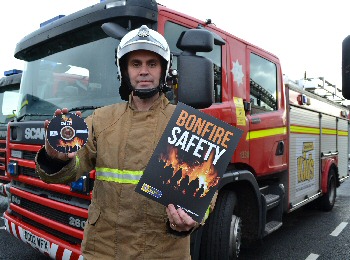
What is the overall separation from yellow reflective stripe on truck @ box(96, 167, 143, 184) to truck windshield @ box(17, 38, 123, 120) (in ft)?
3.51

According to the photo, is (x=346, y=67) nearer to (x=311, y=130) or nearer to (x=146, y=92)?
(x=146, y=92)

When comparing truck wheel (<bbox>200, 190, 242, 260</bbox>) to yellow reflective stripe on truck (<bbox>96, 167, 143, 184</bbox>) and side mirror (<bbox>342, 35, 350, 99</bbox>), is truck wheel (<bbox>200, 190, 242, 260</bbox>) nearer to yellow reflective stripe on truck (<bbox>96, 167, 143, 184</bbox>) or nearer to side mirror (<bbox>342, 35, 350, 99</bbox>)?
side mirror (<bbox>342, 35, 350, 99</bbox>)

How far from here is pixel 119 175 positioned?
1537mm

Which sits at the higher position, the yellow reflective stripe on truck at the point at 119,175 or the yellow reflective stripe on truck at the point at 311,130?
the yellow reflective stripe on truck at the point at 311,130

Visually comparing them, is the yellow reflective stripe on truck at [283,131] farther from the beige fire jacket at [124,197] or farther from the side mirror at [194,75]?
the beige fire jacket at [124,197]

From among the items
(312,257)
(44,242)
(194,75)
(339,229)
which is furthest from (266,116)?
(339,229)

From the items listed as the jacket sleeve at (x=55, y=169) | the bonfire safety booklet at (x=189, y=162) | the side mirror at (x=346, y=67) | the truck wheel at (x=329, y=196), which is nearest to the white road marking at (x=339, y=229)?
the truck wheel at (x=329, y=196)

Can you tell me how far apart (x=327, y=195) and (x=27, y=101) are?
17.1ft

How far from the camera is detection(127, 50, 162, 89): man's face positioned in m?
1.64

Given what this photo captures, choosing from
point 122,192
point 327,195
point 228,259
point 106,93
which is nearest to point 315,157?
point 327,195

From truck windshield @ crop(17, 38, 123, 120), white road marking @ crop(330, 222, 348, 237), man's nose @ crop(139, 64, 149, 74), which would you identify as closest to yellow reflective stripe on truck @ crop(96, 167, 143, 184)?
man's nose @ crop(139, 64, 149, 74)

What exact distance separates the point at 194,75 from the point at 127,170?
88cm

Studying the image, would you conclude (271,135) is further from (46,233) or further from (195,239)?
(46,233)

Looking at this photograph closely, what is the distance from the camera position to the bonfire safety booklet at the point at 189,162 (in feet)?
4.61
